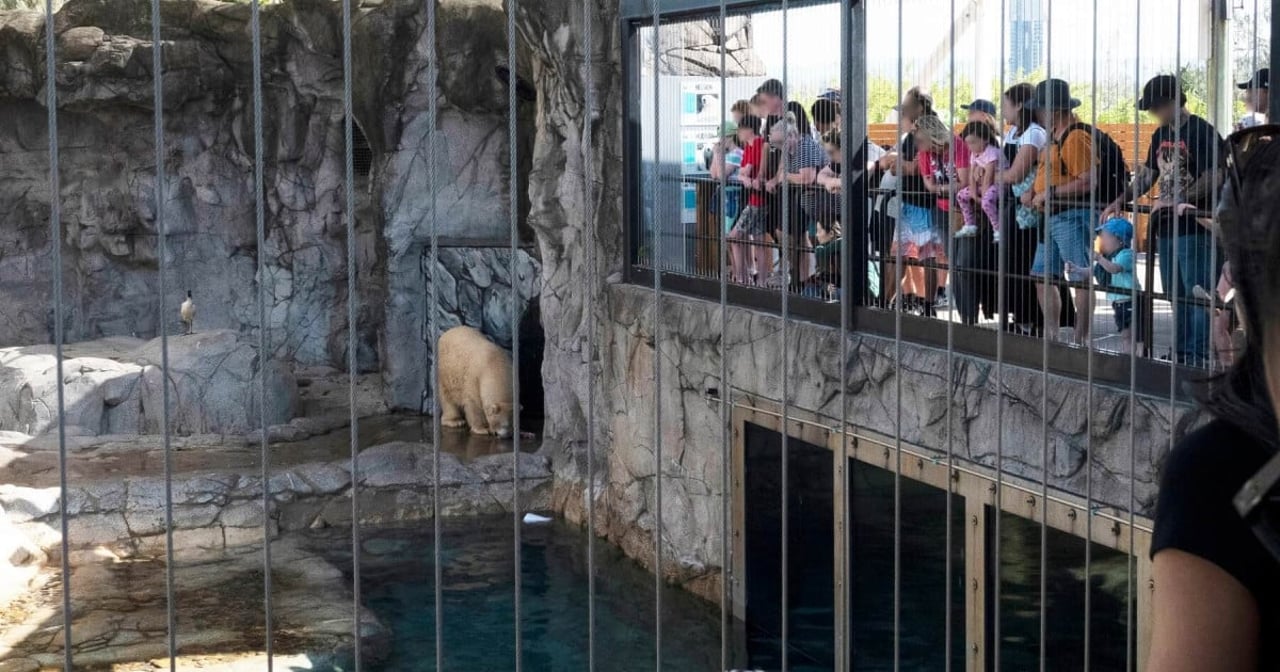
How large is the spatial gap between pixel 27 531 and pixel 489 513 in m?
3.37

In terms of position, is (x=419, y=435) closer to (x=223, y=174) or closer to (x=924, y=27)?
(x=223, y=174)

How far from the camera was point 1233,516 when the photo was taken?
107 centimetres

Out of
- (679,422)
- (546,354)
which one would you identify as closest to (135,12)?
(546,354)

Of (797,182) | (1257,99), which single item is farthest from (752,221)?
(1257,99)

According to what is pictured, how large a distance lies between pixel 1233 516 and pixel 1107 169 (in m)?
4.71

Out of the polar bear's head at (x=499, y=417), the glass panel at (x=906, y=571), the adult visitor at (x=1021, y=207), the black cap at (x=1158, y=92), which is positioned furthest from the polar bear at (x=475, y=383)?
the black cap at (x=1158, y=92)

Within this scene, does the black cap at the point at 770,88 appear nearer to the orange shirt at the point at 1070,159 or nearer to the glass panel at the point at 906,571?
the glass panel at the point at 906,571

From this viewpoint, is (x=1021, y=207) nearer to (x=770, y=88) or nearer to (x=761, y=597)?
(x=770, y=88)

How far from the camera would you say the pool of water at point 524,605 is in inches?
340

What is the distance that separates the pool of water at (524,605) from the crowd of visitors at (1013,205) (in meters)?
2.26

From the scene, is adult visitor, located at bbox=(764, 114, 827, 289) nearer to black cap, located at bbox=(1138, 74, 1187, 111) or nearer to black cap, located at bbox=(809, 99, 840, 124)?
black cap, located at bbox=(809, 99, 840, 124)

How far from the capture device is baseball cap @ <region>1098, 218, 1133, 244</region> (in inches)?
221

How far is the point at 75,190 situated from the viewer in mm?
17266

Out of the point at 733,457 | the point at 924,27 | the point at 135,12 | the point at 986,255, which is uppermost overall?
the point at 135,12
